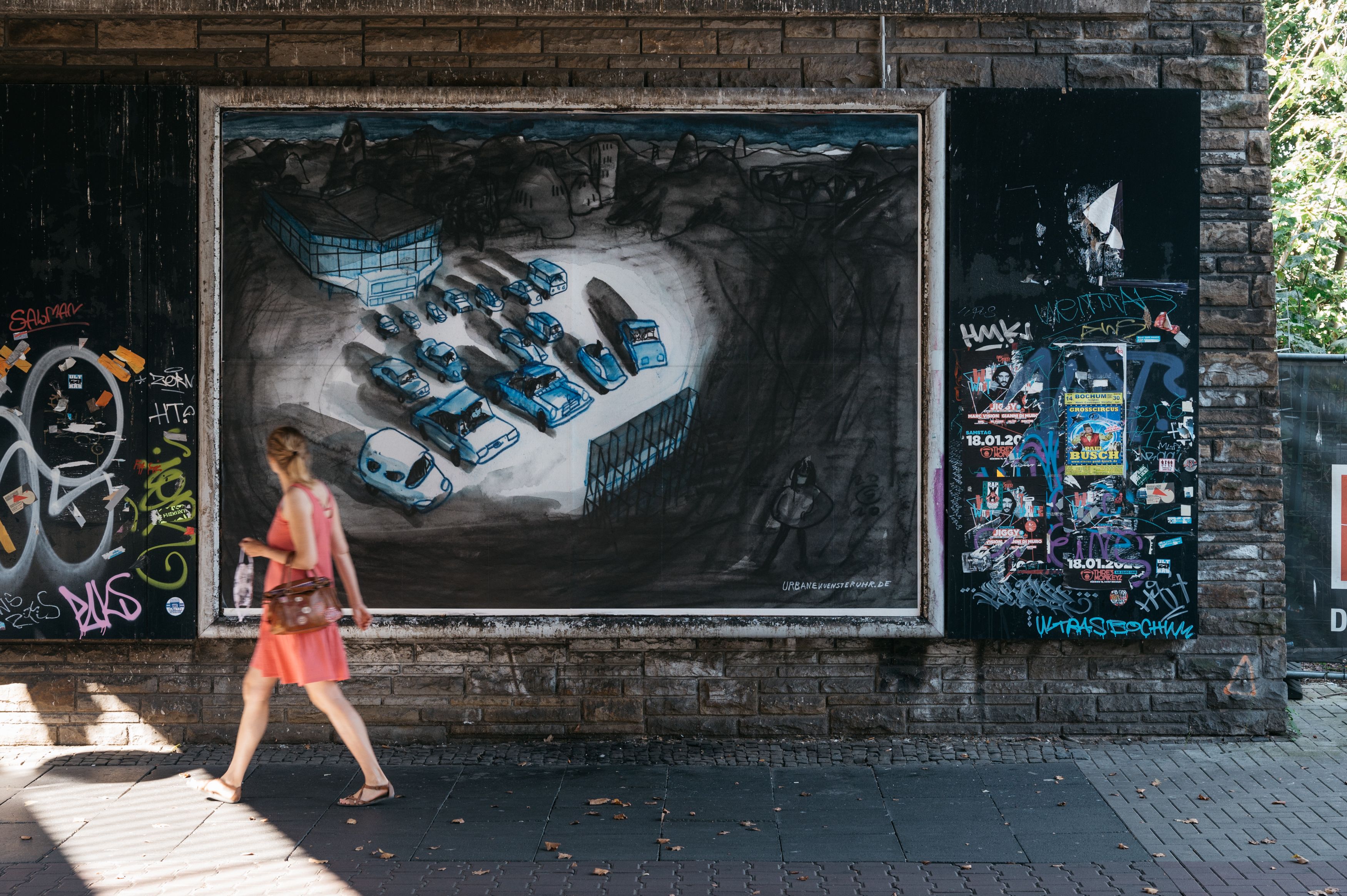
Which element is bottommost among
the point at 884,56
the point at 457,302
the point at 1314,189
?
the point at 457,302

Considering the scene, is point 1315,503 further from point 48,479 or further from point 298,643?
point 48,479

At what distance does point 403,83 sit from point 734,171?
6.55 feet

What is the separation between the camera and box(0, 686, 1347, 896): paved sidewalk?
4543mm

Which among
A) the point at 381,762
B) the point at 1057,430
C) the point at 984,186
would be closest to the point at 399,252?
the point at 381,762

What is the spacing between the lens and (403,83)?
21.0ft

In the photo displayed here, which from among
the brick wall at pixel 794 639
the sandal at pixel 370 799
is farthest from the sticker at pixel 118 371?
the sandal at pixel 370 799

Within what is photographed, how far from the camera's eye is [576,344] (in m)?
6.42

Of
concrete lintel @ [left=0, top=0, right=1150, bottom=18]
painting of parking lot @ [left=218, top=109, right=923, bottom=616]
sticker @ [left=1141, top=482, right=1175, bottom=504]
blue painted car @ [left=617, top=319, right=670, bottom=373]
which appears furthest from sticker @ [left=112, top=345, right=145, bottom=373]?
sticker @ [left=1141, top=482, right=1175, bottom=504]

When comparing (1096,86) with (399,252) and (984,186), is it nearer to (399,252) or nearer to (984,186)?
(984,186)

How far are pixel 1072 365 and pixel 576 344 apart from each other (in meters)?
2.88

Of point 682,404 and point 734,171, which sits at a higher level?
point 734,171

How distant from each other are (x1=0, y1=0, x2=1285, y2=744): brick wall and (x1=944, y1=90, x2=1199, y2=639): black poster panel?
18 centimetres

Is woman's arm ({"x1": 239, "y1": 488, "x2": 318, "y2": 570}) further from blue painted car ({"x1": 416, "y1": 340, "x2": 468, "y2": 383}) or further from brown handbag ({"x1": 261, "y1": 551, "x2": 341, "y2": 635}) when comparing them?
blue painted car ({"x1": 416, "y1": 340, "x2": 468, "y2": 383})

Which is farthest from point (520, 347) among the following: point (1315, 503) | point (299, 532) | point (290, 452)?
point (1315, 503)
